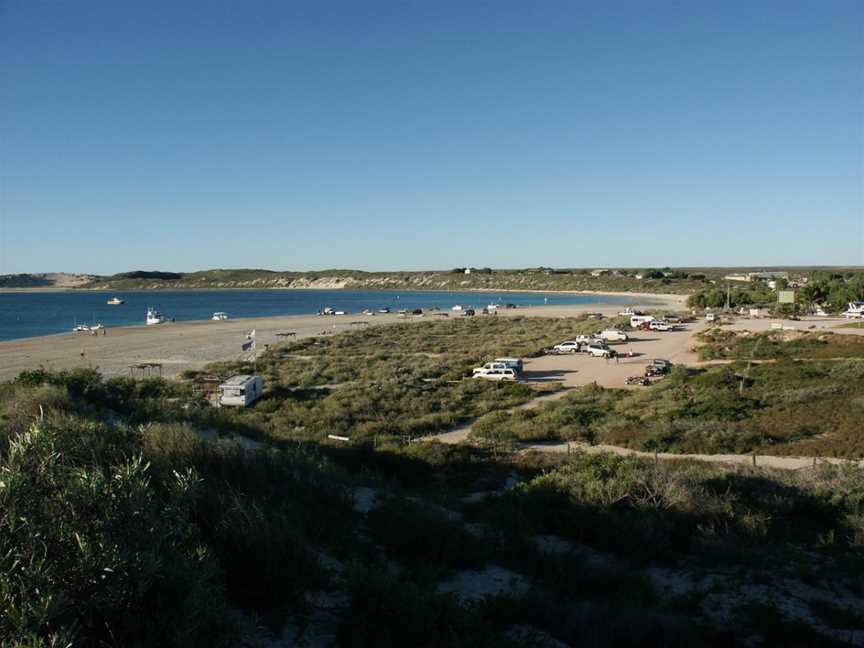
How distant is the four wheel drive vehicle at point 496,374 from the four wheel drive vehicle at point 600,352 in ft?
39.1

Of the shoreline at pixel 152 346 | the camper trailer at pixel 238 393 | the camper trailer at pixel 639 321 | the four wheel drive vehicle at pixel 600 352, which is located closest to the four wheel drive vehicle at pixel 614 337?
the four wheel drive vehicle at pixel 600 352

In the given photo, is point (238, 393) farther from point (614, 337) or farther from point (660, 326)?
point (660, 326)

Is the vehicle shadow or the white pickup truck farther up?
the white pickup truck

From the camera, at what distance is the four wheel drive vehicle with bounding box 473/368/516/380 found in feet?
113

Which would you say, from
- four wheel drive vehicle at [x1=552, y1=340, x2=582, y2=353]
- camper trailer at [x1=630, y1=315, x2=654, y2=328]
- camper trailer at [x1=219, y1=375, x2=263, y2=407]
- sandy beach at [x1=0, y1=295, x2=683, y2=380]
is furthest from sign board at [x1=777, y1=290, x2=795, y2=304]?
camper trailer at [x1=219, y1=375, x2=263, y2=407]

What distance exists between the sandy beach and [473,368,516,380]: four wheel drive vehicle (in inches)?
735

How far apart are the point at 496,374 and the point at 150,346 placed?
35.5 m

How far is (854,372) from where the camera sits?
29266 millimetres

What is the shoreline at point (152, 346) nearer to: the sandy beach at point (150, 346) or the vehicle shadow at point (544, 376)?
the sandy beach at point (150, 346)

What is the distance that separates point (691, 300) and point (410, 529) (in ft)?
329

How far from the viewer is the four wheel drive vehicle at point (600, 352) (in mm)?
44156

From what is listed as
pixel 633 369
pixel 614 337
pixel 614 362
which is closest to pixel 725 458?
pixel 633 369

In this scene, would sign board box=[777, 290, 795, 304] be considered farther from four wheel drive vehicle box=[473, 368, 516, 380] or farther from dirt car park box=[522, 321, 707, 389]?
four wheel drive vehicle box=[473, 368, 516, 380]

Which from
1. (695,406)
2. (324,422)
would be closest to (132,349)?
(324,422)
